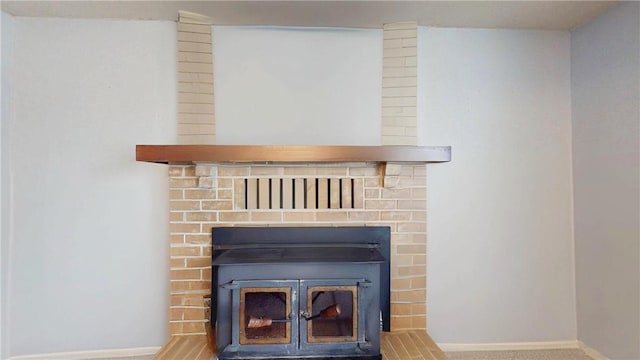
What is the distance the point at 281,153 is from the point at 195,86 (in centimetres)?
81

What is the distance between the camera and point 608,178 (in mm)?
2135

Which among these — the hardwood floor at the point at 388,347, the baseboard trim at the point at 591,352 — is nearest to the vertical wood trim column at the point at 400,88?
the hardwood floor at the point at 388,347

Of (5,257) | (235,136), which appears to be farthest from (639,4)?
(5,257)

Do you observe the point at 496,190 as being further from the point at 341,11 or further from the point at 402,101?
the point at 341,11

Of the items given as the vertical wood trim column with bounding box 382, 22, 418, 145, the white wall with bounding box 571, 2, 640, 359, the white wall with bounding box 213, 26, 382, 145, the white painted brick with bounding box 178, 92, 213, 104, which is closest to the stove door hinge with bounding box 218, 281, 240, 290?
the white wall with bounding box 213, 26, 382, 145

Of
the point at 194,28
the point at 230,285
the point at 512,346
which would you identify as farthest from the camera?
the point at 512,346

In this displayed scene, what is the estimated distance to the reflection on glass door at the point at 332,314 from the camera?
1822 millimetres

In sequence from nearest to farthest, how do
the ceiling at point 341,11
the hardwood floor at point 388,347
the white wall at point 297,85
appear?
the hardwood floor at point 388,347
the ceiling at point 341,11
the white wall at point 297,85

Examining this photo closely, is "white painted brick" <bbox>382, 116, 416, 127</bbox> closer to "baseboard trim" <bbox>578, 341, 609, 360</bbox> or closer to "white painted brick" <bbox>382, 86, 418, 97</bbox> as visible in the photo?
"white painted brick" <bbox>382, 86, 418, 97</bbox>

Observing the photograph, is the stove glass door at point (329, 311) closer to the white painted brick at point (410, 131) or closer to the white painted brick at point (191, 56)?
the white painted brick at point (410, 131)

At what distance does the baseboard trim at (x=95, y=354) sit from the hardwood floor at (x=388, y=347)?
286 mm

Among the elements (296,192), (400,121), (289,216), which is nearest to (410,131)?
(400,121)

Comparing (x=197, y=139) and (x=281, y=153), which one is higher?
(x=197, y=139)

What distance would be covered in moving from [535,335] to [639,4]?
2042 mm
